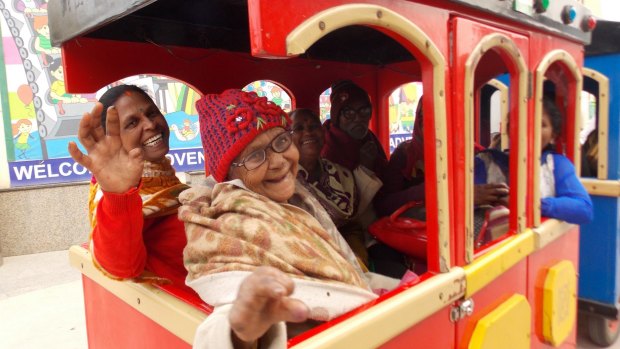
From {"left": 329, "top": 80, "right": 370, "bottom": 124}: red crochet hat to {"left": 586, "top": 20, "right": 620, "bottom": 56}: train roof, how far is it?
62.0 inches

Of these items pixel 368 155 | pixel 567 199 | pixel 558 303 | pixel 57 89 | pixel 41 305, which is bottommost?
pixel 41 305

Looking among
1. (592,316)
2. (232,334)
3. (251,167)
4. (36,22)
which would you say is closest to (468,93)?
(251,167)

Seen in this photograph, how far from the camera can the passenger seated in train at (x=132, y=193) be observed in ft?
3.66

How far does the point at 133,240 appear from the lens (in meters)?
1.25

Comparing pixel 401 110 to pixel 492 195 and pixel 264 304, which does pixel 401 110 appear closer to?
pixel 492 195

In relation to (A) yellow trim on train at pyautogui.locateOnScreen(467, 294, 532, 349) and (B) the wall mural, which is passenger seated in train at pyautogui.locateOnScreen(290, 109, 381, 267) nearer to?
(A) yellow trim on train at pyautogui.locateOnScreen(467, 294, 532, 349)

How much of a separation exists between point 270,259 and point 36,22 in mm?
5654

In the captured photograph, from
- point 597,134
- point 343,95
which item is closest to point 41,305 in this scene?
point 343,95

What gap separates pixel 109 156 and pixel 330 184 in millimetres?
1258

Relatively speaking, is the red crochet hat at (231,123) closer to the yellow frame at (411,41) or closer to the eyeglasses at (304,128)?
the yellow frame at (411,41)

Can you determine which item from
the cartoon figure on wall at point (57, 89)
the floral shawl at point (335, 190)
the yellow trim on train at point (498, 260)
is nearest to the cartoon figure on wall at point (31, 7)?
the cartoon figure on wall at point (57, 89)

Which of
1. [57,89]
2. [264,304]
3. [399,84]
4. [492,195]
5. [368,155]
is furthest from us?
[57,89]

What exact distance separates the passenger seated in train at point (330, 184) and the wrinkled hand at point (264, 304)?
1357mm

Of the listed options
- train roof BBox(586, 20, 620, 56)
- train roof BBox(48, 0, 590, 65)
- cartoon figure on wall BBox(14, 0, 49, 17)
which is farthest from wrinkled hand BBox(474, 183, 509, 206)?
cartoon figure on wall BBox(14, 0, 49, 17)
